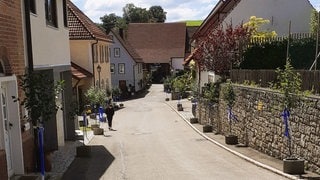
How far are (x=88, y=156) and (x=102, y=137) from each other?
773cm

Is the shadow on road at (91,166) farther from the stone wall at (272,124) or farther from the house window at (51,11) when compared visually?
the stone wall at (272,124)

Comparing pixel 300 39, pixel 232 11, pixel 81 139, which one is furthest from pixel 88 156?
pixel 232 11

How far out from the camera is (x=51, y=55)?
643 inches

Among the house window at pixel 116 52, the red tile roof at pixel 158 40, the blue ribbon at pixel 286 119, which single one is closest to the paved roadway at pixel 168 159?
the blue ribbon at pixel 286 119

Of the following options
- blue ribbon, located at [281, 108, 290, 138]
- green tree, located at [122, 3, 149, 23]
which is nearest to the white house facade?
blue ribbon, located at [281, 108, 290, 138]

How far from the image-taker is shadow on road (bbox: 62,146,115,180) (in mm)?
13070

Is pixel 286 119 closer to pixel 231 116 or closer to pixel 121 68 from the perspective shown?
pixel 231 116

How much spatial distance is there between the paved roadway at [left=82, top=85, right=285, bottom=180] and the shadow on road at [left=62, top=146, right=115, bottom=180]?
44 millimetres

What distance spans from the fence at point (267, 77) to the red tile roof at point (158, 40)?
64070 millimetres

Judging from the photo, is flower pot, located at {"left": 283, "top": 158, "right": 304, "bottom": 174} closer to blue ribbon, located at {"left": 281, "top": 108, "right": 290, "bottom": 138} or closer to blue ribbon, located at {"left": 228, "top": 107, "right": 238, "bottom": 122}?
blue ribbon, located at {"left": 281, "top": 108, "right": 290, "bottom": 138}

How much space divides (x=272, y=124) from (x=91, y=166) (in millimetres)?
5550

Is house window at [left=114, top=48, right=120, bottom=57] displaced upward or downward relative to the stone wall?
upward

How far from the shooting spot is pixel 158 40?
8788cm

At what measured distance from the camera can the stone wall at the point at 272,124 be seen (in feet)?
39.0
